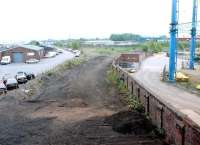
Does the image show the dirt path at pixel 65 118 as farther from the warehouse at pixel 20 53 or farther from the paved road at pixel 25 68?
the warehouse at pixel 20 53

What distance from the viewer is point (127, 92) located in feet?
93.0

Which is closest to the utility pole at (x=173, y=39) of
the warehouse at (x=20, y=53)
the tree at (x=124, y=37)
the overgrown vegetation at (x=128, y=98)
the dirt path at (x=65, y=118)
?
the overgrown vegetation at (x=128, y=98)

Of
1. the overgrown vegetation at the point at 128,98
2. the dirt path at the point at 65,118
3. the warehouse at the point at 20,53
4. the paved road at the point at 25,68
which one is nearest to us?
the dirt path at the point at 65,118

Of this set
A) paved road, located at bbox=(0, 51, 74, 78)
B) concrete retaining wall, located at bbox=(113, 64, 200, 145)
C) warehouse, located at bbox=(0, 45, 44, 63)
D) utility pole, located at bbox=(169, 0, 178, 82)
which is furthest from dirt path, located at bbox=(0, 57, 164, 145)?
warehouse, located at bbox=(0, 45, 44, 63)

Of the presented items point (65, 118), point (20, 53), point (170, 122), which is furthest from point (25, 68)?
point (170, 122)

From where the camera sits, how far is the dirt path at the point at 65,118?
16062 millimetres

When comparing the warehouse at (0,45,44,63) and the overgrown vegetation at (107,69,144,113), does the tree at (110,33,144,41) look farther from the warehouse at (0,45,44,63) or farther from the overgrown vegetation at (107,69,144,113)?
the overgrown vegetation at (107,69,144,113)

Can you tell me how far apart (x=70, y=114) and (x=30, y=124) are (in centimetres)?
298

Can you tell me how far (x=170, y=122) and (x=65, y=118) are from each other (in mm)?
7719

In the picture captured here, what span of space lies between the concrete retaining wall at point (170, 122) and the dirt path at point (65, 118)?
0.90m

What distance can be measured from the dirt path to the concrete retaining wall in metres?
0.90

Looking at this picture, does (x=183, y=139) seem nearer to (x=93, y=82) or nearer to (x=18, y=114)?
(x=18, y=114)

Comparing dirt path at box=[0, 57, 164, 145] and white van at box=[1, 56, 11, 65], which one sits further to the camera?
white van at box=[1, 56, 11, 65]

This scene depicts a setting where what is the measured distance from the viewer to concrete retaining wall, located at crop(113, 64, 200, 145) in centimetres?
1181
